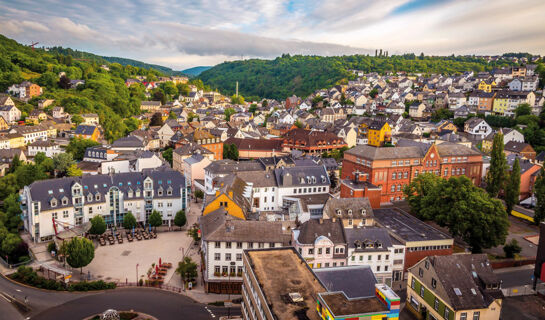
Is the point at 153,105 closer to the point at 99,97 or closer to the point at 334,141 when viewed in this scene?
the point at 99,97

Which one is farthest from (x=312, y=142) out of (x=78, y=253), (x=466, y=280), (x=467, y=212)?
(x=466, y=280)

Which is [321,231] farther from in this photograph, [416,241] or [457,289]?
[457,289]

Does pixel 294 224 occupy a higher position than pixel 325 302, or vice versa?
pixel 325 302

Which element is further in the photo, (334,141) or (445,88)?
(445,88)

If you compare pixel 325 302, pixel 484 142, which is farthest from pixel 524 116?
pixel 325 302

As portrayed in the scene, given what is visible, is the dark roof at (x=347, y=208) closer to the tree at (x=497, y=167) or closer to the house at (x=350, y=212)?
the house at (x=350, y=212)

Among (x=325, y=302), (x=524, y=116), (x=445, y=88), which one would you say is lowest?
(x=325, y=302)
